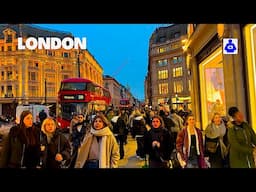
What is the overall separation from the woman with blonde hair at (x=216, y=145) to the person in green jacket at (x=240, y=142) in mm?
197

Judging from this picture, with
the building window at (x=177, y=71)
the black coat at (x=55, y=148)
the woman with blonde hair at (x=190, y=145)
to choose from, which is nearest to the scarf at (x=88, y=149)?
the black coat at (x=55, y=148)

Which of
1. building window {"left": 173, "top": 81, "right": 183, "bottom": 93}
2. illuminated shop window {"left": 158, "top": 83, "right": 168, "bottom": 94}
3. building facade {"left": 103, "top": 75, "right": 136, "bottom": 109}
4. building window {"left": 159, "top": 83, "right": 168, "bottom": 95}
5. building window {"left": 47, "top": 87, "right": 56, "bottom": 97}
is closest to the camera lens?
building facade {"left": 103, "top": 75, "right": 136, "bottom": 109}

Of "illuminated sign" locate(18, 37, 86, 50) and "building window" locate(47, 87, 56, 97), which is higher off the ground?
"illuminated sign" locate(18, 37, 86, 50)

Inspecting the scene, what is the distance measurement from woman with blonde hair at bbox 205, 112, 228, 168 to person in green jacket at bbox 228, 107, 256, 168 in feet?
0.65

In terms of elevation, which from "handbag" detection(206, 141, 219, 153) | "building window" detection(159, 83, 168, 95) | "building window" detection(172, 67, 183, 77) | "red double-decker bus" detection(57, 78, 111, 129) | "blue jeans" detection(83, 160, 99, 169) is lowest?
"blue jeans" detection(83, 160, 99, 169)

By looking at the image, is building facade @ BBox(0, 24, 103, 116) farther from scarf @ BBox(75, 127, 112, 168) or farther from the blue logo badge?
the blue logo badge

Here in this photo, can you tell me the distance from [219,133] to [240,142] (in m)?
0.53

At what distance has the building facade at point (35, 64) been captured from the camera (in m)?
6.32

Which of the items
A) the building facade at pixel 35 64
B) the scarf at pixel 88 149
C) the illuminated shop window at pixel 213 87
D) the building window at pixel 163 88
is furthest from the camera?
the building window at pixel 163 88

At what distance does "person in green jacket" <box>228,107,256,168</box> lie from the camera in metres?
4.64

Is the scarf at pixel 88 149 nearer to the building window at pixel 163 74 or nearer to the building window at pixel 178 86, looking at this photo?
the building window at pixel 178 86

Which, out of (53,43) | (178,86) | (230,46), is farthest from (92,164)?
(178,86)

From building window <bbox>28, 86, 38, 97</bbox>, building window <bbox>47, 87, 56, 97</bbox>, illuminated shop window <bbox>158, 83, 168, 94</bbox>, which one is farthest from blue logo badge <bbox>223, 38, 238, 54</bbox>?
illuminated shop window <bbox>158, 83, 168, 94</bbox>

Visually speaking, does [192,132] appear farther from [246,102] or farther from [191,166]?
[246,102]
